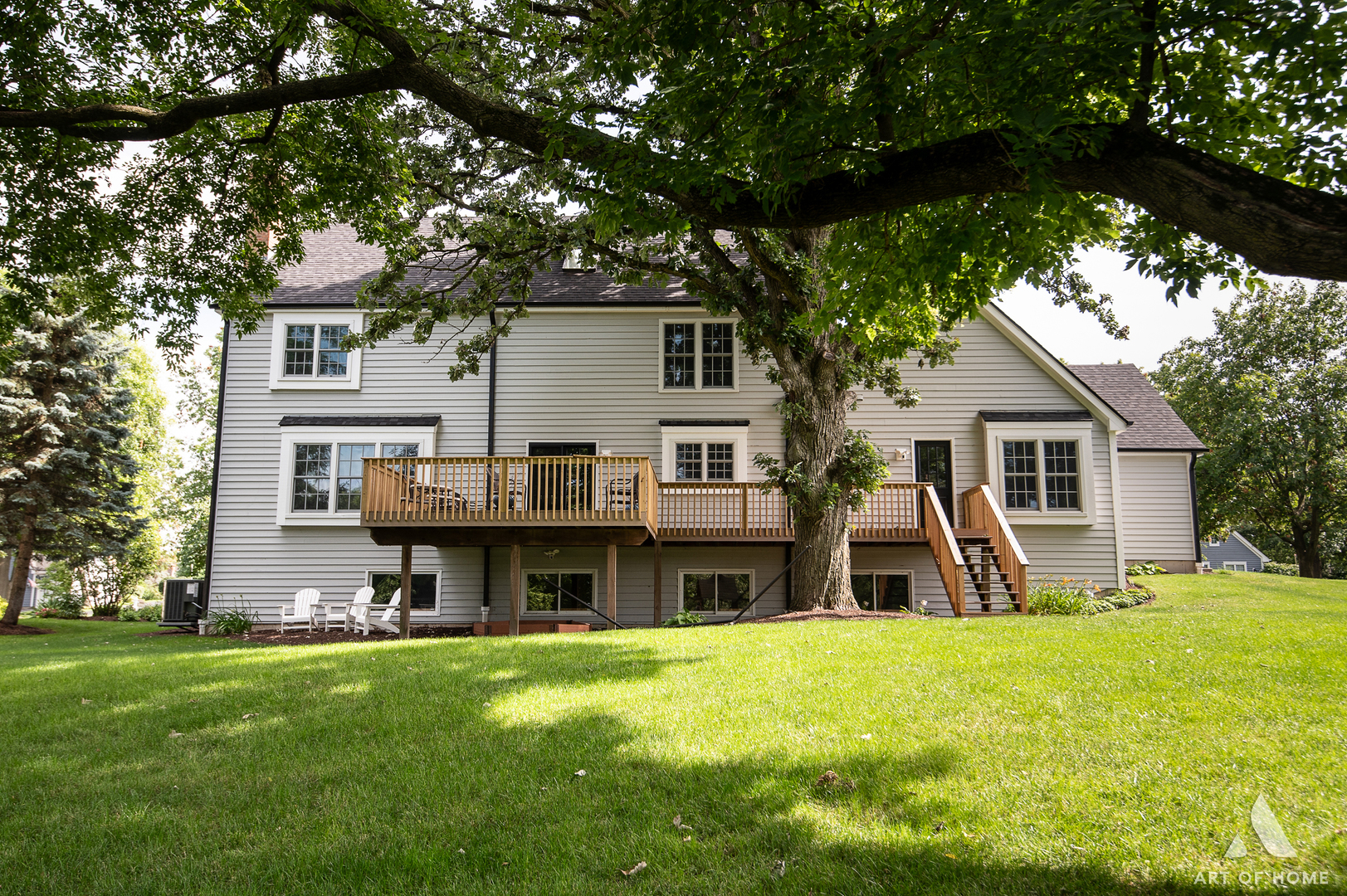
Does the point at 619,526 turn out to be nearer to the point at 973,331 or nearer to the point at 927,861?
the point at 973,331

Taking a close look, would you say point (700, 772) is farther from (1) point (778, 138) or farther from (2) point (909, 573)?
(2) point (909, 573)

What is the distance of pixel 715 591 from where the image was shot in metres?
17.2

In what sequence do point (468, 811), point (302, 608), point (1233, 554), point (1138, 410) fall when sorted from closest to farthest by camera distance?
1. point (468, 811)
2. point (302, 608)
3. point (1138, 410)
4. point (1233, 554)

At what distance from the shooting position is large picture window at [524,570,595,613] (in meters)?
17.2

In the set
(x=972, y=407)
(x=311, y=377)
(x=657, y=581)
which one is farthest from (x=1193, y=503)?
(x=311, y=377)

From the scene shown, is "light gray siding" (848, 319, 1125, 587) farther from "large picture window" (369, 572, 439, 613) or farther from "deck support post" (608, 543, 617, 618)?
"large picture window" (369, 572, 439, 613)

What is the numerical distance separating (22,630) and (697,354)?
58.5ft

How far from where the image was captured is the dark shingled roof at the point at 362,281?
1798 centimetres

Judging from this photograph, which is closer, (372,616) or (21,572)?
(372,616)

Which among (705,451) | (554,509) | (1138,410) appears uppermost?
(1138,410)


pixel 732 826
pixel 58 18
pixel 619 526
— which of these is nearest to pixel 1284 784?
pixel 732 826

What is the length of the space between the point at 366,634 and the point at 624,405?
7.21 m

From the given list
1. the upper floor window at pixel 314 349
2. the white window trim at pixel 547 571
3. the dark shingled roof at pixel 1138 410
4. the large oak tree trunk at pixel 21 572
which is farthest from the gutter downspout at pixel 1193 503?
the large oak tree trunk at pixel 21 572

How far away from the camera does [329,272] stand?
19.1m
